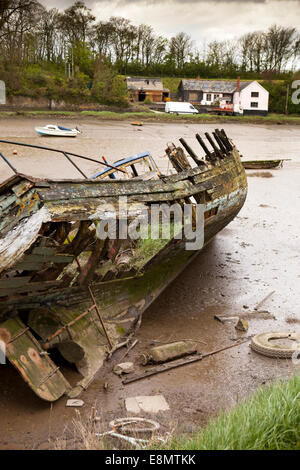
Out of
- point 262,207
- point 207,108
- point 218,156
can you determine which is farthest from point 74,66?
point 218,156

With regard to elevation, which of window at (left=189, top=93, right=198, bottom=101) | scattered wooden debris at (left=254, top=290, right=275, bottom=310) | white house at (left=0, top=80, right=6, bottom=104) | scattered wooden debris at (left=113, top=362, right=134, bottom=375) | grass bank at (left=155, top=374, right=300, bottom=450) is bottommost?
scattered wooden debris at (left=254, top=290, right=275, bottom=310)

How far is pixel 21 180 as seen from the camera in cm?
539

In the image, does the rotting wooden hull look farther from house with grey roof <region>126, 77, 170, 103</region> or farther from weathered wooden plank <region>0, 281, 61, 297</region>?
house with grey roof <region>126, 77, 170, 103</region>

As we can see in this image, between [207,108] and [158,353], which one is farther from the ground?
[207,108]

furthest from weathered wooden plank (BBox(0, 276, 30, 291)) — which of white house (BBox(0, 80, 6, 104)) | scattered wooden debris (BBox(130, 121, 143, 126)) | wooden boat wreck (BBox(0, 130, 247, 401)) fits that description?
white house (BBox(0, 80, 6, 104))

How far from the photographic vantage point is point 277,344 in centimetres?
634

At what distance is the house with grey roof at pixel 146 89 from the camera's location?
1816 inches

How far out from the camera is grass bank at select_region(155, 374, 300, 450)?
3.91 meters

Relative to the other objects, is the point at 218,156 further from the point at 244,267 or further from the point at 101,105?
the point at 101,105

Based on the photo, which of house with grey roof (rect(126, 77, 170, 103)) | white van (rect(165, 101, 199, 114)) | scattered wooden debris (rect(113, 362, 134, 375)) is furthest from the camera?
house with grey roof (rect(126, 77, 170, 103))

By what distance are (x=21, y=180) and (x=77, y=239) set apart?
1.02 metres

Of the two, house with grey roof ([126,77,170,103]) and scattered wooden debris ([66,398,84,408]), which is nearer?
scattered wooden debris ([66,398,84,408])

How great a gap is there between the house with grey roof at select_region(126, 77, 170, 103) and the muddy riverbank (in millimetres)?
31773
